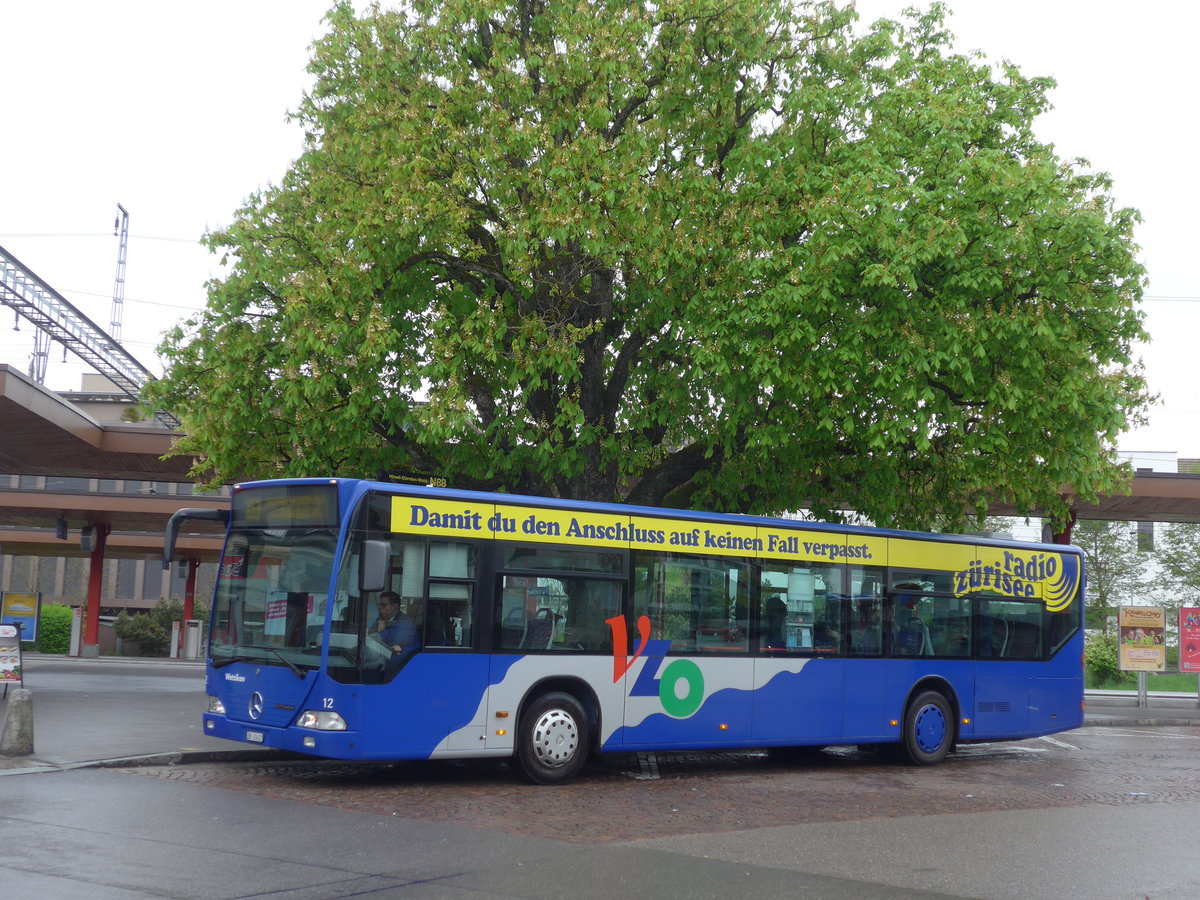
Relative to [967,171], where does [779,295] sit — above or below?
below

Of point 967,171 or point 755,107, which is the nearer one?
point 967,171

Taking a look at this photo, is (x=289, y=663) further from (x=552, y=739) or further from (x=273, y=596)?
(x=552, y=739)

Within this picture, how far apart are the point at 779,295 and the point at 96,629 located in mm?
37963

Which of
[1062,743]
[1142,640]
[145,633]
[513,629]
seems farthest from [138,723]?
[145,633]

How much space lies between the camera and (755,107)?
17.6m

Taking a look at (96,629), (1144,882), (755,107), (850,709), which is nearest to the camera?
(1144,882)

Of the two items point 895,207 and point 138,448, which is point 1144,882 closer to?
point 895,207

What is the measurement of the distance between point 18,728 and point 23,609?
26.2 meters

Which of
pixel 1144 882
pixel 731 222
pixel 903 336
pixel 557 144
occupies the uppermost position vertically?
pixel 557 144

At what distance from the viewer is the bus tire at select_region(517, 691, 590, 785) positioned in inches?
491

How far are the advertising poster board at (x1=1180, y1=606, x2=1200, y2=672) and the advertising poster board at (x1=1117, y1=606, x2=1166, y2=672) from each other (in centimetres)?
46

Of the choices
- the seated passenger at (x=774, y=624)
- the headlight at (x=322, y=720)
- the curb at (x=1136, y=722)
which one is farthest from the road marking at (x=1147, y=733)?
the headlight at (x=322, y=720)

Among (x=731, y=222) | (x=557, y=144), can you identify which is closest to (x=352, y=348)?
(x=557, y=144)

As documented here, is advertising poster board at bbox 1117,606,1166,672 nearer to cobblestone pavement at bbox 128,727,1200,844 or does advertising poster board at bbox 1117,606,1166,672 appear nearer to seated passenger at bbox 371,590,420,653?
cobblestone pavement at bbox 128,727,1200,844
